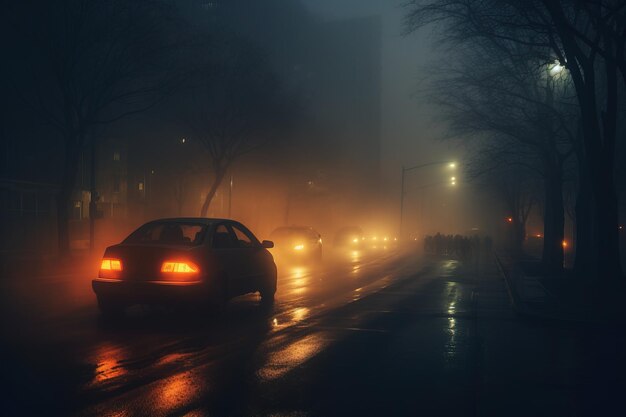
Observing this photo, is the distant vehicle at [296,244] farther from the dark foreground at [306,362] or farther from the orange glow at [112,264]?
the orange glow at [112,264]

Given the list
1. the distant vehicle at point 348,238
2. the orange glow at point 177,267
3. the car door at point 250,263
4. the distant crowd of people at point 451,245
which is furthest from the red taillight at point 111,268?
the distant vehicle at point 348,238

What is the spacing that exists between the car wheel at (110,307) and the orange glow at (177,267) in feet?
3.24

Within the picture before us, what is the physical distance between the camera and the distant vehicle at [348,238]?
5331 cm

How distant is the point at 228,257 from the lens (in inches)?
457

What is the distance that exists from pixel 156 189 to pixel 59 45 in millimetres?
32071

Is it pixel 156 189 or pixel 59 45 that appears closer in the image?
pixel 59 45

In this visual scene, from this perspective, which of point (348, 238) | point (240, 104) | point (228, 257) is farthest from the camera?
point (348, 238)

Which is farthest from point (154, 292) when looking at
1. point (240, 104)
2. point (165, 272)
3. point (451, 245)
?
point (451, 245)

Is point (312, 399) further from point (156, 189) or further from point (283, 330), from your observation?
point (156, 189)

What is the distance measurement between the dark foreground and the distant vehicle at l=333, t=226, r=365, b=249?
38721mm

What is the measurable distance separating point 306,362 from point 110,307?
4.14m

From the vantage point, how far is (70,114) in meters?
27.6

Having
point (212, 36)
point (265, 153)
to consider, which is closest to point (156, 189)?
point (265, 153)

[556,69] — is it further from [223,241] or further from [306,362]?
[306,362]
